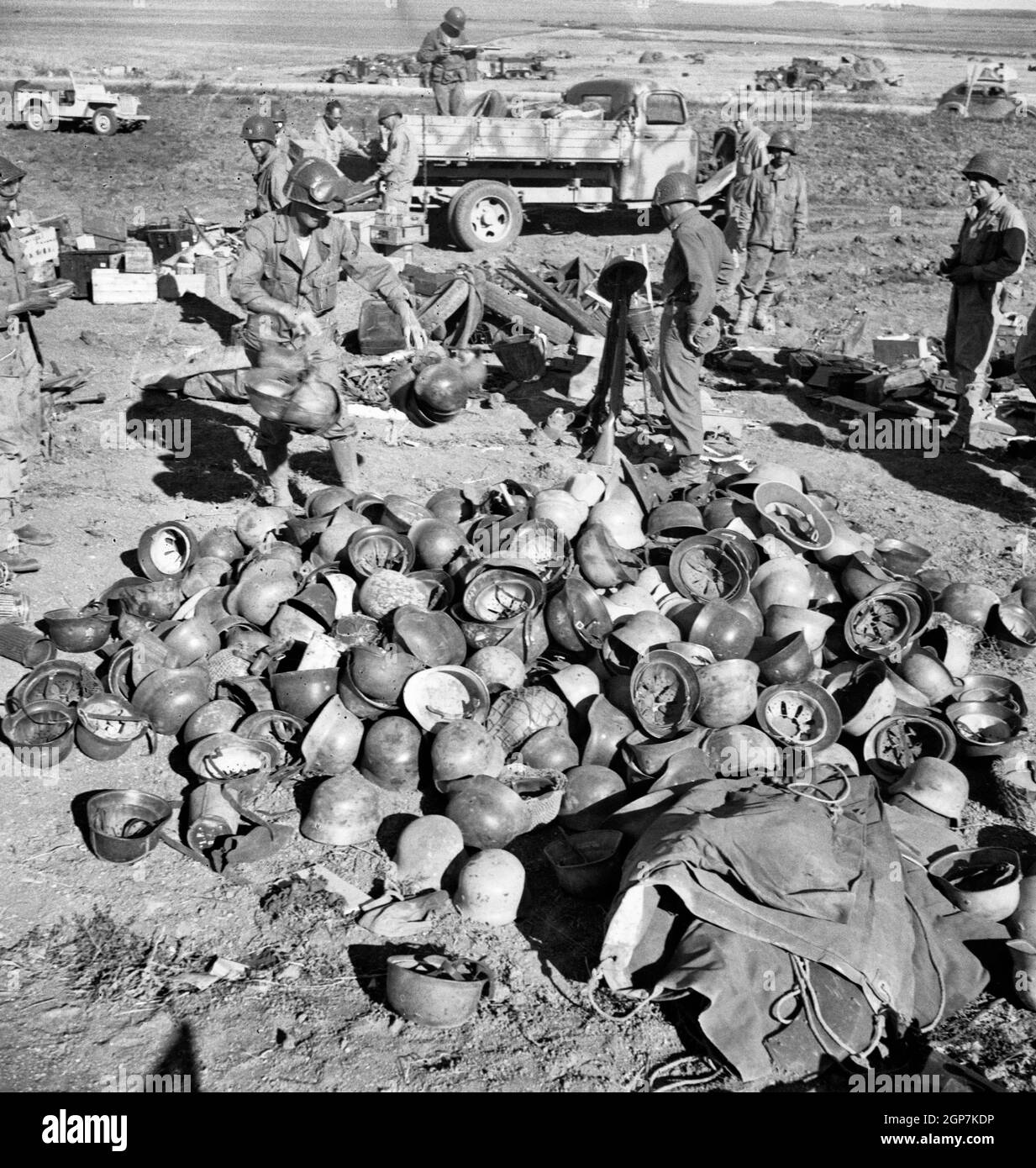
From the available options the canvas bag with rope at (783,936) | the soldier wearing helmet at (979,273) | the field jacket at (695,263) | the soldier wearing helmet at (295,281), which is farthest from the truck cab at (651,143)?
the canvas bag with rope at (783,936)

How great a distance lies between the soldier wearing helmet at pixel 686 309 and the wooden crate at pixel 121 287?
656 centimetres

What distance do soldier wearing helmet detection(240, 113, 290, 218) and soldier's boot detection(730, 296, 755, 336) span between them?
5023 mm

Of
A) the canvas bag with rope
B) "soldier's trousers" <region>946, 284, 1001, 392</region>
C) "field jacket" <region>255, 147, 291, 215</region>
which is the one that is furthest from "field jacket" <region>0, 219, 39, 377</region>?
"soldier's trousers" <region>946, 284, 1001, 392</region>

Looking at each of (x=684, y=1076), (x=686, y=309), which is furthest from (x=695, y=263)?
(x=684, y=1076)

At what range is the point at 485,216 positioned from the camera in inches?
558

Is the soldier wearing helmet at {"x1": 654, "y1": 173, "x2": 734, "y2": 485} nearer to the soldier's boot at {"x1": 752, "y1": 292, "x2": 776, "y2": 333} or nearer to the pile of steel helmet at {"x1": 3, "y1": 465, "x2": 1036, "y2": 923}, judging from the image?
the pile of steel helmet at {"x1": 3, "y1": 465, "x2": 1036, "y2": 923}

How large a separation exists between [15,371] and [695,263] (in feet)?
16.0

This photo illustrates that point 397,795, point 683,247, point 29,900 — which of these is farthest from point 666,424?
point 29,900

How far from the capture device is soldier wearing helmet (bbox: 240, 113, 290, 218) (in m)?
11.3

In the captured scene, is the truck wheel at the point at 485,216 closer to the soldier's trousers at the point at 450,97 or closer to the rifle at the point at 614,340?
the soldier's trousers at the point at 450,97

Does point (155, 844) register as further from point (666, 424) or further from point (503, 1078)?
point (666, 424)

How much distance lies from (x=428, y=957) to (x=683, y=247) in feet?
17.4

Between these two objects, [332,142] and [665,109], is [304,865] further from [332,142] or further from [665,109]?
[665,109]
